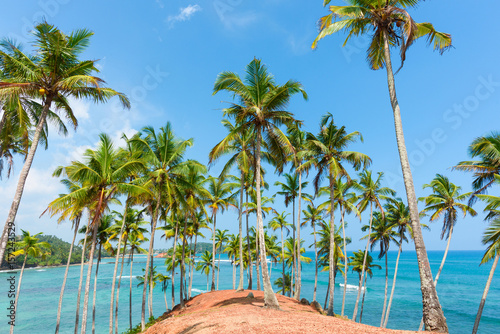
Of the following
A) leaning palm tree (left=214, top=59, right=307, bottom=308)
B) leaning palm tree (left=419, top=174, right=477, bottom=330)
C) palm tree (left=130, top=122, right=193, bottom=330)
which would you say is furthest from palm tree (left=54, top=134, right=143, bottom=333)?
leaning palm tree (left=419, top=174, right=477, bottom=330)

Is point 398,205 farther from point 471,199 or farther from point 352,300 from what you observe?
point 352,300

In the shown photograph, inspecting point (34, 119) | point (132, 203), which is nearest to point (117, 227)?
point (132, 203)

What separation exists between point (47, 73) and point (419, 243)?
14608 mm

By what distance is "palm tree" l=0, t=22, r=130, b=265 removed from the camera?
882 cm

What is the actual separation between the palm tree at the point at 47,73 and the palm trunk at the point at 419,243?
1135 centimetres

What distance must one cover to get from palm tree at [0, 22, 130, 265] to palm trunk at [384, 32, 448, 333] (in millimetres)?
11345

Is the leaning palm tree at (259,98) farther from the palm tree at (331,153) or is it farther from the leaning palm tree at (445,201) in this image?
the leaning palm tree at (445,201)

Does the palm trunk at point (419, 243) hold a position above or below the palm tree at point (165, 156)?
below

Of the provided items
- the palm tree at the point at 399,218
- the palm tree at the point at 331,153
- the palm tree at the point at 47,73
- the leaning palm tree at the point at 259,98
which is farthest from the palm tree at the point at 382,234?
the palm tree at the point at 47,73

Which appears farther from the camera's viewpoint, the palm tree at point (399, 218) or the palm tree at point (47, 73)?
the palm tree at point (399, 218)

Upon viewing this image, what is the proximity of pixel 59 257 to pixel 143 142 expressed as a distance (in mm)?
128703

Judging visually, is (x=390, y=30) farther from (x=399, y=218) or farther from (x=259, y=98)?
(x=399, y=218)

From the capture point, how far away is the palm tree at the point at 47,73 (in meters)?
8.82

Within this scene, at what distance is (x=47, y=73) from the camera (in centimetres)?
966
